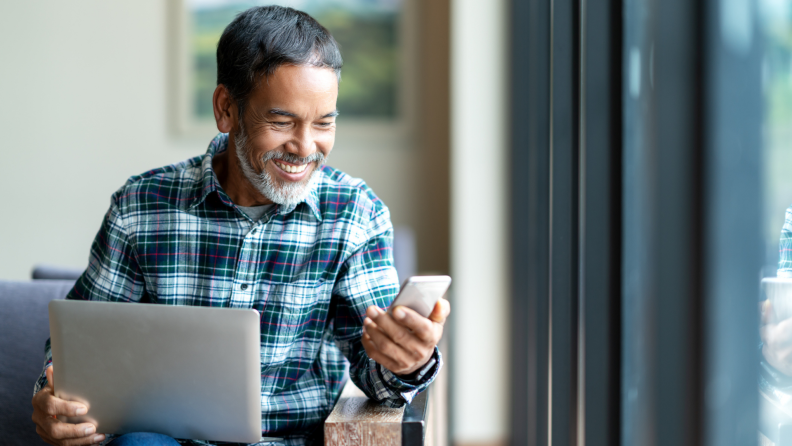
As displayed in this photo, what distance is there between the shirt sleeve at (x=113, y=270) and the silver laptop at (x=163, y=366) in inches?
10.0

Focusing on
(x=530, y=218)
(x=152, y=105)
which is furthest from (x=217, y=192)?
(x=152, y=105)

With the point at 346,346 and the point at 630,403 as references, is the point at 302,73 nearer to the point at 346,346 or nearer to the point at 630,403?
the point at 346,346

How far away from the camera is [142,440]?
975mm

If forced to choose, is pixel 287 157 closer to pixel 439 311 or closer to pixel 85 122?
pixel 439 311

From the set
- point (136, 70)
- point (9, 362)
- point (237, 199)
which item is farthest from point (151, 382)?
point (136, 70)

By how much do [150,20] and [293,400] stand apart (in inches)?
104

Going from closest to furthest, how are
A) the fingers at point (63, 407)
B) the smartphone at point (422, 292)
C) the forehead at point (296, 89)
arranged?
the smartphone at point (422, 292), the fingers at point (63, 407), the forehead at point (296, 89)

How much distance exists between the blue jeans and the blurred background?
219cm

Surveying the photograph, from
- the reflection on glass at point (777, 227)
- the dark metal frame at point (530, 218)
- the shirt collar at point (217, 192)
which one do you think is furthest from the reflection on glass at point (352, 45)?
the reflection on glass at point (777, 227)

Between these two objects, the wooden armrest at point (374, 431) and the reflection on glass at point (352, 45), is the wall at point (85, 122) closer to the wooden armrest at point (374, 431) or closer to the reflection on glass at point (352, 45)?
the reflection on glass at point (352, 45)

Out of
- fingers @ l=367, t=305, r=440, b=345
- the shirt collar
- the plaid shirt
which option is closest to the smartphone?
fingers @ l=367, t=305, r=440, b=345

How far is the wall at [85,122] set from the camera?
323 cm

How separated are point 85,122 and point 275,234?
250cm

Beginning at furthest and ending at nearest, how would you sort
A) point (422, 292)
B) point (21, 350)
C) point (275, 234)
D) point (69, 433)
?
point (21, 350)
point (275, 234)
point (69, 433)
point (422, 292)
